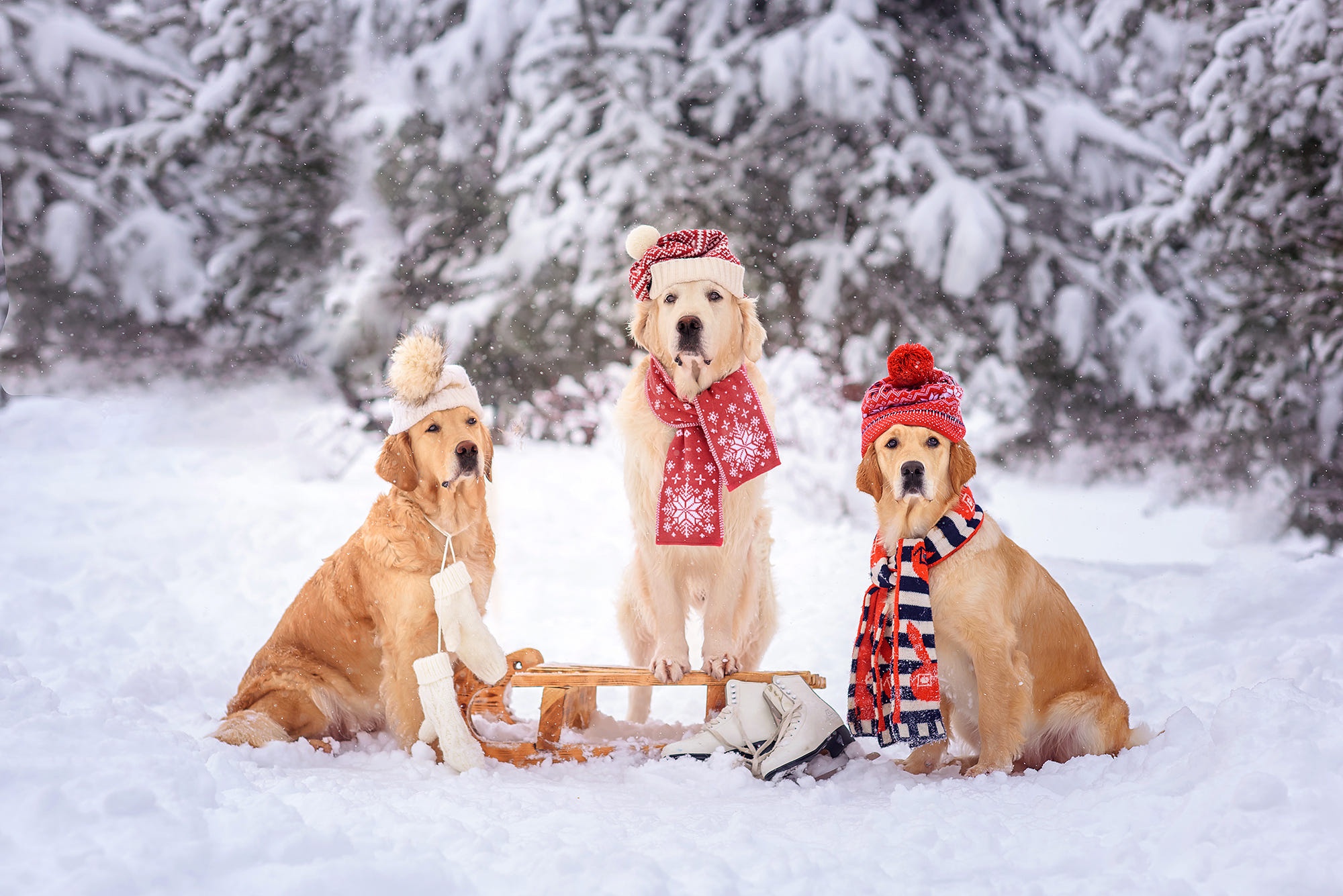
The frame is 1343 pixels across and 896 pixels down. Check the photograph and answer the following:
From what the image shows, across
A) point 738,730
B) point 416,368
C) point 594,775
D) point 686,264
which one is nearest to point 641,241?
point 686,264

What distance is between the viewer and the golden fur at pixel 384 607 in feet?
10.9

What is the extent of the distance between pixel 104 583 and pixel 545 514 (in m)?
3.11

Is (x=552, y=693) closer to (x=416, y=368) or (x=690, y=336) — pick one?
(x=416, y=368)

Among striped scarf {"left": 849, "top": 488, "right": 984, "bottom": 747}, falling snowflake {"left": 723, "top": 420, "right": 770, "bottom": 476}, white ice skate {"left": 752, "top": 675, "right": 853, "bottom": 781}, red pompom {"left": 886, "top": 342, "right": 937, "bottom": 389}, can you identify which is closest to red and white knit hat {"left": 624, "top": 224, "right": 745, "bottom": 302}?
falling snowflake {"left": 723, "top": 420, "right": 770, "bottom": 476}

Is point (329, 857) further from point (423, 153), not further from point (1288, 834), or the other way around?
point (423, 153)

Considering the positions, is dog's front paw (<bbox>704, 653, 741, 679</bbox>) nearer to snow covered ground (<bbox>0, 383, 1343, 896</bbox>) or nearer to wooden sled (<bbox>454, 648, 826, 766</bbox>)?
wooden sled (<bbox>454, 648, 826, 766</bbox>)

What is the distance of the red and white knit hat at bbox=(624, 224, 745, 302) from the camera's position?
3.49 m

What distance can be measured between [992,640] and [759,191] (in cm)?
583

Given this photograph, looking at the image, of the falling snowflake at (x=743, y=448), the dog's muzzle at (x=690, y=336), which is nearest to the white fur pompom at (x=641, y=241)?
the dog's muzzle at (x=690, y=336)

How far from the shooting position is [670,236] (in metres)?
3.55

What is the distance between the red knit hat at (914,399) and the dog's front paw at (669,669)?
1021mm

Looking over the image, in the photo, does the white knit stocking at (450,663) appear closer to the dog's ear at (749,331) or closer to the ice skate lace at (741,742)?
the ice skate lace at (741,742)

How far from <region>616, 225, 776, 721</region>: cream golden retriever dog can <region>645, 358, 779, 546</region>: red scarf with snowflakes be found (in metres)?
0.05

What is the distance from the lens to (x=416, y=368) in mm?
3332
